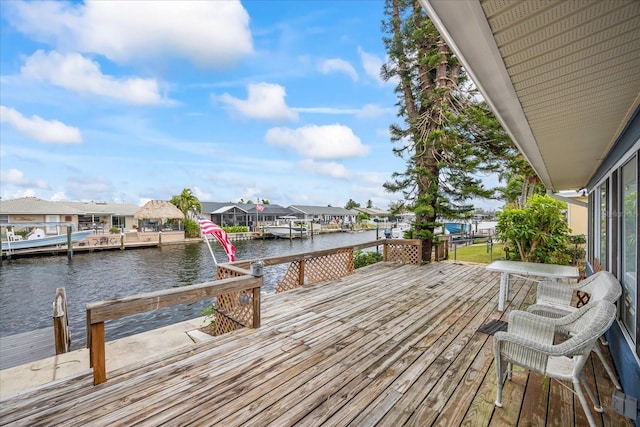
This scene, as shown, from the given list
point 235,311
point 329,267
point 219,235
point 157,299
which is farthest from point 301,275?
point 157,299

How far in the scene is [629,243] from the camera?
247 centimetres

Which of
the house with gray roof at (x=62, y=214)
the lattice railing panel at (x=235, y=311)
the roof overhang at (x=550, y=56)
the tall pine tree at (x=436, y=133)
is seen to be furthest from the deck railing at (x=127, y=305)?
the house with gray roof at (x=62, y=214)

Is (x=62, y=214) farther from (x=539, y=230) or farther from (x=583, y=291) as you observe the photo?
(x=583, y=291)

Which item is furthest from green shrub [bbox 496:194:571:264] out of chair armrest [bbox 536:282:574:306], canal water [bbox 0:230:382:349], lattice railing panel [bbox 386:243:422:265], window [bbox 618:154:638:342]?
canal water [bbox 0:230:382:349]

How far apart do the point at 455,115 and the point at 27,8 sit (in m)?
14.8

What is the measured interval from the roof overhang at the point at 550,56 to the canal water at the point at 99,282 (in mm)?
8573

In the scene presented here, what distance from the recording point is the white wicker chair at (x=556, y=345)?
1742mm

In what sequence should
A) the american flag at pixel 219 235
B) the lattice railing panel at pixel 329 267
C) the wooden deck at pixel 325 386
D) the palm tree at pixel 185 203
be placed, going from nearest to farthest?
the wooden deck at pixel 325 386
the american flag at pixel 219 235
the lattice railing panel at pixel 329 267
the palm tree at pixel 185 203

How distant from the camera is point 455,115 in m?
7.96

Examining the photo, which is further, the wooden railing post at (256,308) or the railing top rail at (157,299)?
the wooden railing post at (256,308)

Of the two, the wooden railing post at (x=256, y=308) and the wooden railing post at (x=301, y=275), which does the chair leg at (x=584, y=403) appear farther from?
the wooden railing post at (x=301, y=275)

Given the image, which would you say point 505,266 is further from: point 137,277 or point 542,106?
point 137,277

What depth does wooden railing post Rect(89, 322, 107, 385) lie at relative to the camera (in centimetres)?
232

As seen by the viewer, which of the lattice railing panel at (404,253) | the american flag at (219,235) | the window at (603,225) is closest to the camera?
the window at (603,225)
